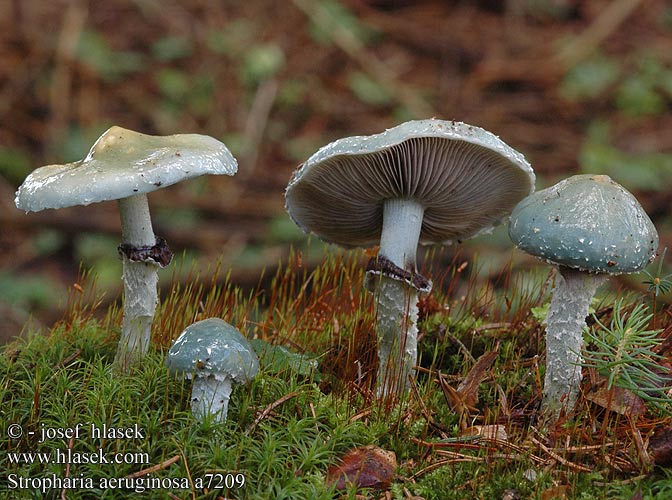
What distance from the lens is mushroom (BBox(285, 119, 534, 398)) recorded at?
2941mm

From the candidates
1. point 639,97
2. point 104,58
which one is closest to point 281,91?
point 104,58

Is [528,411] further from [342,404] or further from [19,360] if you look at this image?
[19,360]

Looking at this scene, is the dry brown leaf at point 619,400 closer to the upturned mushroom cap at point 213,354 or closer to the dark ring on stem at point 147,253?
the upturned mushroom cap at point 213,354

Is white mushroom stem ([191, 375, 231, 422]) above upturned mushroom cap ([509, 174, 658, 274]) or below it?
below

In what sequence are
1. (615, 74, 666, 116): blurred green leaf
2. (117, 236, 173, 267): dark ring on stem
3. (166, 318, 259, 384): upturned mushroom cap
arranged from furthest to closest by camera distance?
(615, 74, 666, 116): blurred green leaf
(117, 236, 173, 267): dark ring on stem
(166, 318, 259, 384): upturned mushroom cap

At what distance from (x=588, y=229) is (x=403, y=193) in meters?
1.03

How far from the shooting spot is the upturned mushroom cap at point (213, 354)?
9.05 feet

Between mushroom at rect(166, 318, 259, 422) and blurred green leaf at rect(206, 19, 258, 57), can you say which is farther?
blurred green leaf at rect(206, 19, 258, 57)

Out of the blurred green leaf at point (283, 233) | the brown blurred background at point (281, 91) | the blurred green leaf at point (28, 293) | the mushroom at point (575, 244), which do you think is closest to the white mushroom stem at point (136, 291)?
the mushroom at point (575, 244)

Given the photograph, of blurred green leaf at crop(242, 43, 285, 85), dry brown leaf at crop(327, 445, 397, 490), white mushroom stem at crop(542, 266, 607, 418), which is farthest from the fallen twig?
blurred green leaf at crop(242, 43, 285, 85)

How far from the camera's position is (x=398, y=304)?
11.0 ft

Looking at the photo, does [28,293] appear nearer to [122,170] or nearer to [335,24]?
[122,170]

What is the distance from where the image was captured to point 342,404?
117 inches

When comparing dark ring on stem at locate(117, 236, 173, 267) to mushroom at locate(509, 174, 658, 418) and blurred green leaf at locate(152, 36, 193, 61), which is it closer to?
mushroom at locate(509, 174, 658, 418)
